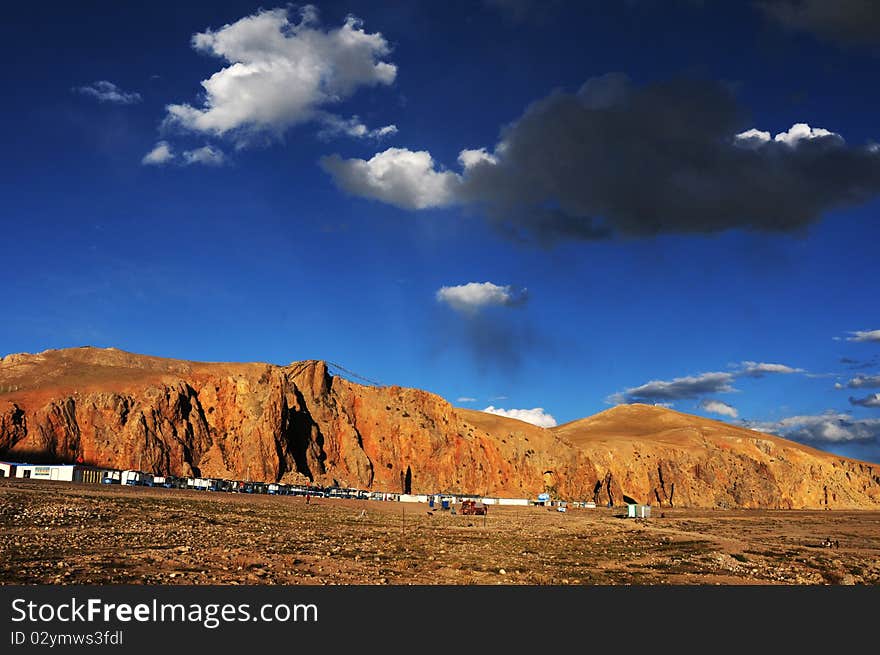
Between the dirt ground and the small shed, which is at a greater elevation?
the dirt ground

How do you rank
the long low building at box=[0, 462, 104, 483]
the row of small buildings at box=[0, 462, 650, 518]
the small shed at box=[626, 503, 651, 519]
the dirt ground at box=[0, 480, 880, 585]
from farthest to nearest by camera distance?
the small shed at box=[626, 503, 651, 519] → the row of small buildings at box=[0, 462, 650, 518] → the long low building at box=[0, 462, 104, 483] → the dirt ground at box=[0, 480, 880, 585]

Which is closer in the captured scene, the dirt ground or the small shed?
the dirt ground

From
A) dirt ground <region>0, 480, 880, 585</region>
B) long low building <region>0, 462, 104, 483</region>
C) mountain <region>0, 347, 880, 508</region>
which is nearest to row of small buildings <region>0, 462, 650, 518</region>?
long low building <region>0, 462, 104, 483</region>

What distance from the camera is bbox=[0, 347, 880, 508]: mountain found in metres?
108

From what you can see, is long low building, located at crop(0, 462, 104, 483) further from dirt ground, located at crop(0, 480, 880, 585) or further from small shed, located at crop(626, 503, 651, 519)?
small shed, located at crop(626, 503, 651, 519)

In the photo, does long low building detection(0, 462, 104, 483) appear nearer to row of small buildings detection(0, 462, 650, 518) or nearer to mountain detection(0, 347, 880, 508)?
row of small buildings detection(0, 462, 650, 518)

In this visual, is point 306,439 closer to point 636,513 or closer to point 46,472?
point 46,472

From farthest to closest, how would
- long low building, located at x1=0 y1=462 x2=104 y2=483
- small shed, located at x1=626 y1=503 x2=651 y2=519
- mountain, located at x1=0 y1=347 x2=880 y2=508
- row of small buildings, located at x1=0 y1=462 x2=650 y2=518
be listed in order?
mountain, located at x1=0 y1=347 x2=880 y2=508, small shed, located at x1=626 y1=503 x2=651 y2=519, row of small buildings, located at x1=0 y1=462 x2=650 y2=518, long low building, located at x1=0 y1=462 x2=104 y2=483

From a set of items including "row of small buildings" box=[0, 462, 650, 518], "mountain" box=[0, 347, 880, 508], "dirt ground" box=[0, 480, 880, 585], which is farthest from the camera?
"mountain" box=[0, 347, 880, 508]

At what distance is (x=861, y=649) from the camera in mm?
12680

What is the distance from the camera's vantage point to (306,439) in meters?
132

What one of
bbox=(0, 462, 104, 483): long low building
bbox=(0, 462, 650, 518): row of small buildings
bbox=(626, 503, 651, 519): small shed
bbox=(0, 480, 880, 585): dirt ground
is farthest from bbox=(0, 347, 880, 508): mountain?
bbox=(0, 480, 880, 585): dirt ground

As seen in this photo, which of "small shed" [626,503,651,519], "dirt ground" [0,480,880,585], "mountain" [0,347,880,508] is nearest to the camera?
"dirt ground" [0,480,880,585]

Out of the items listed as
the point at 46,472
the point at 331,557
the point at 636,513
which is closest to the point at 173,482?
the point at 46,472
